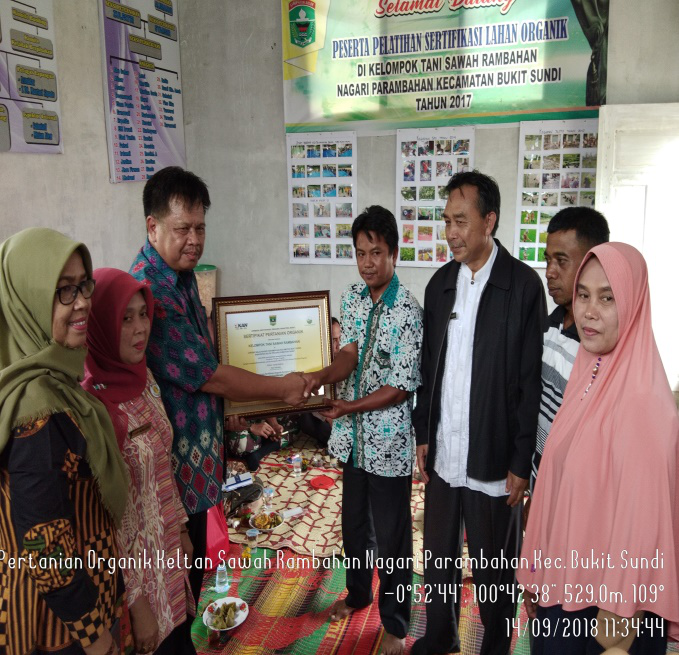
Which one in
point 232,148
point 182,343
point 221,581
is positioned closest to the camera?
point 182,343

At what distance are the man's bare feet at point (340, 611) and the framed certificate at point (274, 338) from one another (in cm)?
103

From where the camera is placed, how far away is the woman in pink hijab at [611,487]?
4.74ft

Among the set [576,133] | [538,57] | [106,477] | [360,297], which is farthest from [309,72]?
[106,477]

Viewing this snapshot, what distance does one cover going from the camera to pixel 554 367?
6.68ft

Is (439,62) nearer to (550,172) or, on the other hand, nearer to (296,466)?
(550,172)

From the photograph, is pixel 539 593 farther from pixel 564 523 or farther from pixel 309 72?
pixel 309 72

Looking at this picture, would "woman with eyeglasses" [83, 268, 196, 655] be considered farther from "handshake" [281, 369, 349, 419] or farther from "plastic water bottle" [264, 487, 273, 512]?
"plastic water bottle" [264, 487, 273, 512]

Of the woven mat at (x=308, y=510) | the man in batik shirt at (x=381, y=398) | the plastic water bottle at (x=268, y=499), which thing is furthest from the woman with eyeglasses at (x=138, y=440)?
the plastic water bottle at (x=268, y=499)

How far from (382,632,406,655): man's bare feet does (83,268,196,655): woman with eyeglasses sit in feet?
3.49

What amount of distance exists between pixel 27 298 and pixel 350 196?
374 centimetres

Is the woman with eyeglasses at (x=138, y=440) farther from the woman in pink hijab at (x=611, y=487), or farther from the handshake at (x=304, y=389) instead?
the woman in pink hijab at (x=611, y=487)

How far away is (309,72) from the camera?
15.6 feet

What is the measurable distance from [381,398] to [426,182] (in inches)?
106

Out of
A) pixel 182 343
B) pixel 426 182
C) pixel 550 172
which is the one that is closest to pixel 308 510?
pixel 182 343
